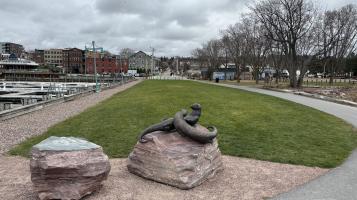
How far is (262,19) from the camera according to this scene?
46.7 meters

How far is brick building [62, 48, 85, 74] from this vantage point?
15850cm

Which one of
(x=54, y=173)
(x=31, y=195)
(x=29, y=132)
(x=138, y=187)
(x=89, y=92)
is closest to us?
(x=54, y=173)

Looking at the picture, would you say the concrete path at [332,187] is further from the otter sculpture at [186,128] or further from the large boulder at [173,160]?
the otter sculpture at [186,128]

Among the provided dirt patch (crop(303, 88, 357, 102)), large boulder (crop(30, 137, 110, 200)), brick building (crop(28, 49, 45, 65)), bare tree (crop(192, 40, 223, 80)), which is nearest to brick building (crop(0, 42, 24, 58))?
brick building (crop(28, 49, 45, 65))

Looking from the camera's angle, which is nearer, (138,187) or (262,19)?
(138,187)

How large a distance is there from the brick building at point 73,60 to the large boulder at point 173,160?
15382cm

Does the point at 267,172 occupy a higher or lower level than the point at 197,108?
lower

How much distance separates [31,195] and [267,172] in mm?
4603

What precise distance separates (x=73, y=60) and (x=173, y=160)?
521 ft

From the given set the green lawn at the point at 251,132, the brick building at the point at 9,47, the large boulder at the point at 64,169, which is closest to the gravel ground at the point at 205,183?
the large boulder at the point at 64,169

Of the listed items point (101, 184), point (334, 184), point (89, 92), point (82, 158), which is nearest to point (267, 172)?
point (334, 184)

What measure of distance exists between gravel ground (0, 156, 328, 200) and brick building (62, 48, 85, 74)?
15318cm

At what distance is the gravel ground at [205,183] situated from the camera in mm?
6855

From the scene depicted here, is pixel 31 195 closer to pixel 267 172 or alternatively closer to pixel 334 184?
pixel 267 172
